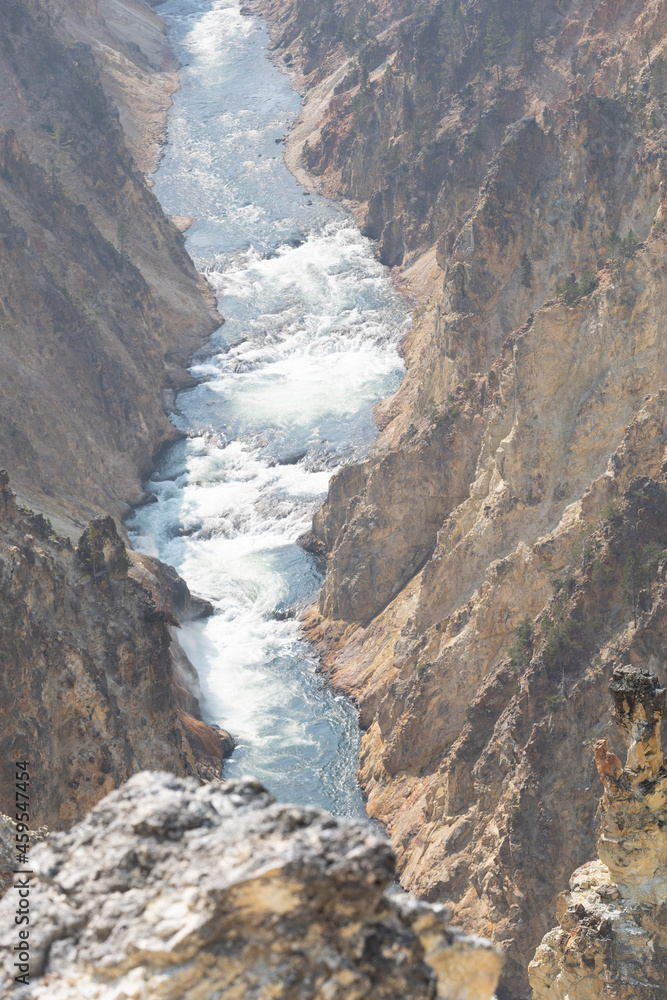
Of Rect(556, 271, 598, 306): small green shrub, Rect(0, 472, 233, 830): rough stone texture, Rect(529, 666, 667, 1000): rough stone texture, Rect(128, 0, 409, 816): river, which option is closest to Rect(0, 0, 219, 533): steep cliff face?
Rect(128, 0, 409, 816): river

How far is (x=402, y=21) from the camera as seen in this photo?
120 metres

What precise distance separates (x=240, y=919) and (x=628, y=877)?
12449 mm

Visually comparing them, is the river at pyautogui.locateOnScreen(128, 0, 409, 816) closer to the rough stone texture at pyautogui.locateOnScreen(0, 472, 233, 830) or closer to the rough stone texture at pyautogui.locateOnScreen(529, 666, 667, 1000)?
the rough stone texture at pyautogui.locateOnScreen(0, 472, 233, 830)

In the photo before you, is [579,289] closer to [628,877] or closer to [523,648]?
[523,648]

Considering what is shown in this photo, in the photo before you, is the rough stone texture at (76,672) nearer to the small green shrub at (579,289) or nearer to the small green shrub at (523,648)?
the small green shrub at (523,648)

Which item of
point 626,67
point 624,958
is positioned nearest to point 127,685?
point 624,958

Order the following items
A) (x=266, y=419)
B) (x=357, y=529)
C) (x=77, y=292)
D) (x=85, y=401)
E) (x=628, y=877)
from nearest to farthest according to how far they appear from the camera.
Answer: (x=628, y=877) → (x=357, y=529) → (x=85, y=401) → (x=77, y=292) → (x=266, y=419)

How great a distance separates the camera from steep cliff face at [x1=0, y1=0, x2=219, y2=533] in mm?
66750

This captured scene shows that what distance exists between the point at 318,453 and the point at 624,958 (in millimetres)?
59963

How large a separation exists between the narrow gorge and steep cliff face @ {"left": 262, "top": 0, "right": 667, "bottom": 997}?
0.17m

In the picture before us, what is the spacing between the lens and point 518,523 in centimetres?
4706

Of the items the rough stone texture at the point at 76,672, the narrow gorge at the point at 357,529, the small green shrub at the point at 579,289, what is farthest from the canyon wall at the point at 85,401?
the small green shrub at the point at 579,289

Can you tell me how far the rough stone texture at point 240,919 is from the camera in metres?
8.88

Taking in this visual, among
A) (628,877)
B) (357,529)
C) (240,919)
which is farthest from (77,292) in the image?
(240,919)
